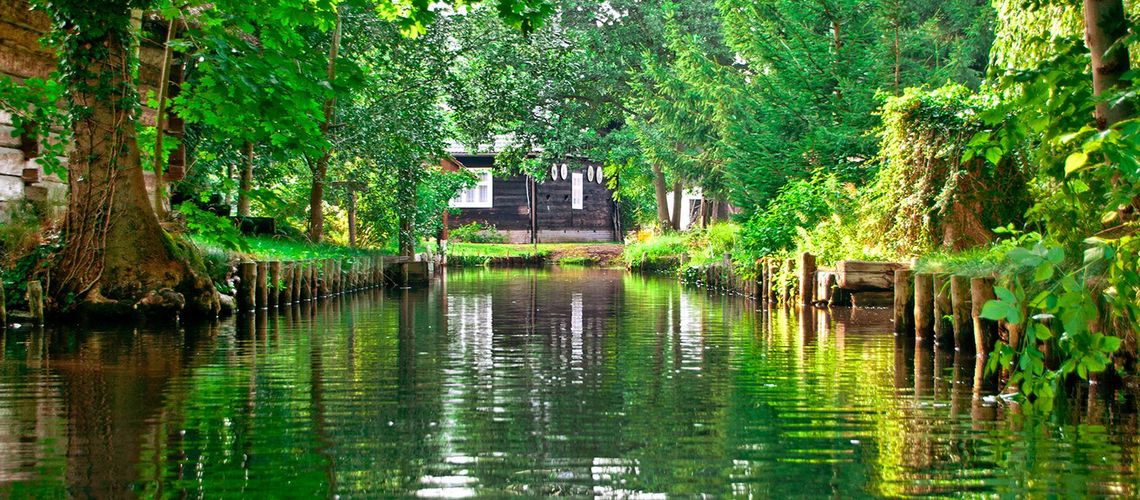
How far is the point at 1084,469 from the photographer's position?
5.92m

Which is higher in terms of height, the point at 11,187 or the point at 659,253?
the point at 11,187

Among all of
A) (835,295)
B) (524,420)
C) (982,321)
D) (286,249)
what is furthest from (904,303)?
(286,249)

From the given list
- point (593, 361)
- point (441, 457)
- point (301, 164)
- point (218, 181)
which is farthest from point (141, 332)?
point (301, 164)

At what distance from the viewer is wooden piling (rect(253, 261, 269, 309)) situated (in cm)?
1942

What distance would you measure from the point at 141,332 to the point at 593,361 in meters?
6.15

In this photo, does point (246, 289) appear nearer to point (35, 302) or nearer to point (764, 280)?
point (35, 302)

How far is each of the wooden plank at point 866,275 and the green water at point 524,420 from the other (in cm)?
385

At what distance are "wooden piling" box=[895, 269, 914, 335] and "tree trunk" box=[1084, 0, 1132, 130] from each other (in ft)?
22.8

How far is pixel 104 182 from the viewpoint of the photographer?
51.8 feet

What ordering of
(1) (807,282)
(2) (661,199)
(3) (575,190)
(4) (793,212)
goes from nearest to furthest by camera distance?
1. (1) (807,282)
2. (4) (793,212)
3. (2) (661,199)
4. (3) (575,190)

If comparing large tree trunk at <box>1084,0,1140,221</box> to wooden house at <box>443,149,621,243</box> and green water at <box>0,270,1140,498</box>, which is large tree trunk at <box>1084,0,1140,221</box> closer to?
green water at <box>0,270,1140,498</box>

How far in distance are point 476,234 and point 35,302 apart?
38964 millimetres

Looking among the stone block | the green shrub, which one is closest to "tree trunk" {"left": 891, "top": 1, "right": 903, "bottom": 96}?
the green shrub

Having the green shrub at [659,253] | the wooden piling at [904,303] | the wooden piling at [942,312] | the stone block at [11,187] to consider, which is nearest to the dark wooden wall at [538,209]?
the green shrub at [659,253]
